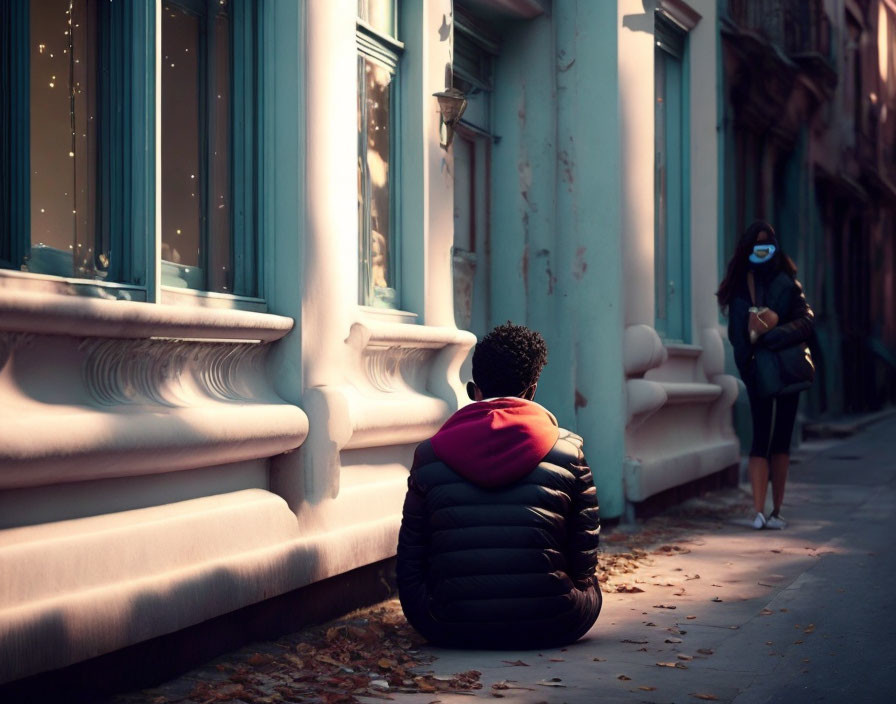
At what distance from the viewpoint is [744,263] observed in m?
9.38

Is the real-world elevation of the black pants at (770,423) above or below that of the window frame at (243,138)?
below

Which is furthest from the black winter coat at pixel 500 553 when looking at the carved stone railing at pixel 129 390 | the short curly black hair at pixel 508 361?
the carved stone railing at pixel 129 390

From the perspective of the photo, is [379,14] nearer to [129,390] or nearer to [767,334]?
[129,390]

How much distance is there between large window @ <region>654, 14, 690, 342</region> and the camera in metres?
11.5

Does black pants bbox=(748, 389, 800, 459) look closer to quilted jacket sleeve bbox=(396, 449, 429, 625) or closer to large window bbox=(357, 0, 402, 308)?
large window bbox=(357, 0, 402, 308)

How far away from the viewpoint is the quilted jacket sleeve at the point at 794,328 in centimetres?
Answer: 920

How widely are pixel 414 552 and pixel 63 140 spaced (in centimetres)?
203

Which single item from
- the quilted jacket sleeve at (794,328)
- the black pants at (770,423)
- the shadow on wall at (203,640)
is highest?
the quilted jacket sleeve at (794,328)

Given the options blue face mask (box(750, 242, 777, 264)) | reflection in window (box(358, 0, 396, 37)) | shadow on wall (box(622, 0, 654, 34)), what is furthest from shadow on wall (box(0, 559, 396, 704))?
shadow on wall (box(622, 0, 654, 34))

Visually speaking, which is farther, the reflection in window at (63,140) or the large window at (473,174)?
the large window at (473,174)

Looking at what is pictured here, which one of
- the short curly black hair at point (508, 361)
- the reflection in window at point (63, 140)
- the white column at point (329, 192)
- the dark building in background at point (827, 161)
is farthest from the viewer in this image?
the dark building in background at point (827, 161)

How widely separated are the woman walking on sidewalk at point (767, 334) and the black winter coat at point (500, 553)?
4.06m

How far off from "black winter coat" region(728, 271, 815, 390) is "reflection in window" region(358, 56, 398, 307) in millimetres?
2932

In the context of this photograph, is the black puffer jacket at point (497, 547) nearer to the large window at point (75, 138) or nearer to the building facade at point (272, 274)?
the building facade at point (272, 274)
